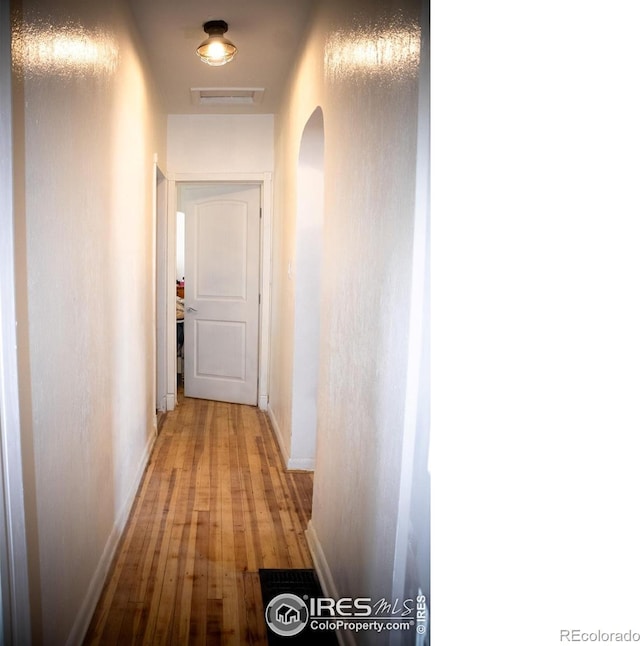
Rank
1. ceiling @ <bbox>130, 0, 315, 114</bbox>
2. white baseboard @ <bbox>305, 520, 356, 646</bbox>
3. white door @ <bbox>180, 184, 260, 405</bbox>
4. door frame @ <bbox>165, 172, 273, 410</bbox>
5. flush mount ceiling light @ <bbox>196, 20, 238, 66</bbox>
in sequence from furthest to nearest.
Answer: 1. white door @ <bbox>180, 184, 260, 405</bbox>
2. door frame @ <bbox>165, 172, 273, 410</bbox>
3. flush mount ceiling light @ <bbox>196, 20, 238, 66</bbox>
4. ceiling @ <bbox>130, 0, 315, 114</bbox>
5. white baseboard @ <bbox>305, 520, 356, 646</bbox>

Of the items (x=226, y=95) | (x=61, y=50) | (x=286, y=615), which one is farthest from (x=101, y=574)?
(x=226, y=95)

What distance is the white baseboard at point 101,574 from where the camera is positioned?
190 cm

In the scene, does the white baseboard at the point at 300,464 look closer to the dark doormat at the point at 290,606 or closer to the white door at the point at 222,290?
the dark doormat at the point at 290,606

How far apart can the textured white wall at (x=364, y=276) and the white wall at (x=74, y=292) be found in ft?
2.96

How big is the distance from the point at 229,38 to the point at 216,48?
→ 0.26 meters

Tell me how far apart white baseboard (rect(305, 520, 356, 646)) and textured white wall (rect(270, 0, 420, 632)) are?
0.12ft

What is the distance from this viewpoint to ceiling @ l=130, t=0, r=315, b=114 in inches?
119

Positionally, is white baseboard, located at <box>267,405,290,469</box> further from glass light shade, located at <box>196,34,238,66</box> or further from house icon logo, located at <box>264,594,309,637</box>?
glass light shade, located at <box>196,34,238,66</box>

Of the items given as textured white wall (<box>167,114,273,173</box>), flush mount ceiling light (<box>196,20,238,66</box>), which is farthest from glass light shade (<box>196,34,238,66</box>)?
textured white wall (<box>167,114,273,173</box>)

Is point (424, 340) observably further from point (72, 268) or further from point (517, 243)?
point (72, 268)

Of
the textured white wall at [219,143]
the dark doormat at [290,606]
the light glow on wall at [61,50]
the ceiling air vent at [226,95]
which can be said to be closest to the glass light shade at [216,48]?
the light glow on wall at [61,50]

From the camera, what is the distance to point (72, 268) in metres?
1.85

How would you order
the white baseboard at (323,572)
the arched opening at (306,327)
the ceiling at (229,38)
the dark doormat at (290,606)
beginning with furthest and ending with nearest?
the arched opening at (306,327) → the ceiling at (229,38) → the dark doormat at (290,606) → the white baseboard at (323,572)

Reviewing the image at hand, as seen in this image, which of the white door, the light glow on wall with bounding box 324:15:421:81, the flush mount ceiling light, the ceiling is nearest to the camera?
the light glow on wall with bounding box 324:15:421:81
